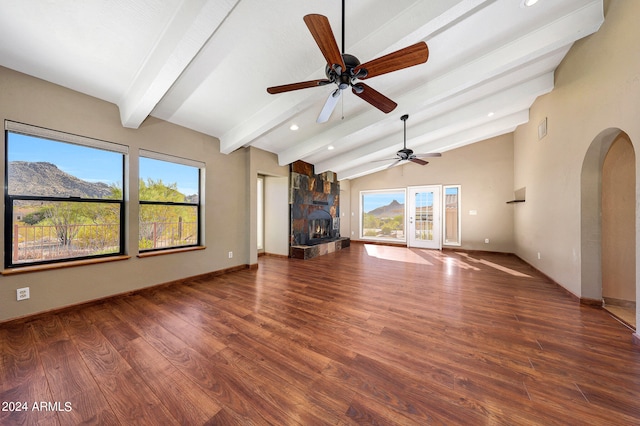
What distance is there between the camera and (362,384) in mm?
1505

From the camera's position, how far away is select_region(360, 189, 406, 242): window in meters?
7.72

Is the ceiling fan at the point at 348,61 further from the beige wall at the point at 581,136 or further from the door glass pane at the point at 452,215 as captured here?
the door glass pane at the point at 452,215

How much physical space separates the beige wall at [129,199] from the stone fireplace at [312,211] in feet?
4.94

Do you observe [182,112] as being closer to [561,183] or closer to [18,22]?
[18,22]

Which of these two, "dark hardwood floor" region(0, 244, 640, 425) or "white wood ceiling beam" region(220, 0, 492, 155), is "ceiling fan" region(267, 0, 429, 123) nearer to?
"white wood ceiling beam" region(220, 0, 492, 155)

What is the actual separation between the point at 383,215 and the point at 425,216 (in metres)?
1.42

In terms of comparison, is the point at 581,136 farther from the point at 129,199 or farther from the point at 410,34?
the point at 129,199

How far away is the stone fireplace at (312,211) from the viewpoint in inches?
233

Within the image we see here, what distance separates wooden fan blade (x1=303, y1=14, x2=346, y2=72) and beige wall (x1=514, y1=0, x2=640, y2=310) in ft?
8.79

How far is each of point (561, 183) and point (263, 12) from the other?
4.49 m

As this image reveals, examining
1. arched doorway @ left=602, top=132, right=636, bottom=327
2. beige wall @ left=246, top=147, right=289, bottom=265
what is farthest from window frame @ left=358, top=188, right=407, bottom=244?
arched doorway @ left=602, top=132, right=636, bottom=327

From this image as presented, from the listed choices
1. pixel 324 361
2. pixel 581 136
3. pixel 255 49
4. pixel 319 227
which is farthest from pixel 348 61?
pixel 319 227

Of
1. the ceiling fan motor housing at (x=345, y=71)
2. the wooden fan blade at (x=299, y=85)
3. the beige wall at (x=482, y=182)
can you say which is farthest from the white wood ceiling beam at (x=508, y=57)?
the beige wall at (x=482, y=182)

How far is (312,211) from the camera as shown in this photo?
21.9 feet
